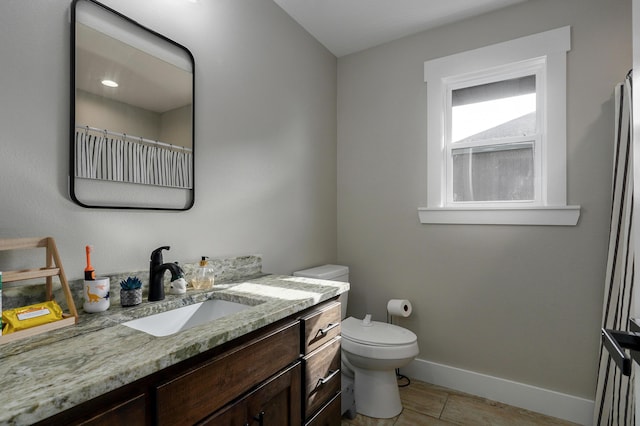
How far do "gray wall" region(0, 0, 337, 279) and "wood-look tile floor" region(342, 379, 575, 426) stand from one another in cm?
111

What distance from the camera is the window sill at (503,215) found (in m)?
2.01

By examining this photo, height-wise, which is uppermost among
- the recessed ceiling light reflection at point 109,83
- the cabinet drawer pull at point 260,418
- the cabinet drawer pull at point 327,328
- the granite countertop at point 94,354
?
the recessed ceiling light reflection at point 109,83

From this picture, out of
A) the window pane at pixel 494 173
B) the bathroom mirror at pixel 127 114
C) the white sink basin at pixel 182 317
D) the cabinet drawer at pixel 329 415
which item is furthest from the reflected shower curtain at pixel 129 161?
the window pane at pixel 494 173

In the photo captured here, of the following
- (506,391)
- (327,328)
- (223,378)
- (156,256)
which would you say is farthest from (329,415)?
(506,391)

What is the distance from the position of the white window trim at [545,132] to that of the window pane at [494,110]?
0.12 meters

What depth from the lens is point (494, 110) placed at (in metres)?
2.33

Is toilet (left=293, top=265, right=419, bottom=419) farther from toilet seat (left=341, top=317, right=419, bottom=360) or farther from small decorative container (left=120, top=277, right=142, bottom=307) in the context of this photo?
small decorative container (left=120, top=277, right=142, bottom=307)

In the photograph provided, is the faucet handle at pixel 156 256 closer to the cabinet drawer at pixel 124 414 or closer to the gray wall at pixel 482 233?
the cabinet drawer at pixel 124 414

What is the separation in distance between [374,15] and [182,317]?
2.18 meters

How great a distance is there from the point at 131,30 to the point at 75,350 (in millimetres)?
1231

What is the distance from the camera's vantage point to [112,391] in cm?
73

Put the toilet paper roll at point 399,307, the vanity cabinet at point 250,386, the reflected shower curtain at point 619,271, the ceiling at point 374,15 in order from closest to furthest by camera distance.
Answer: the vanity cabinet at point 250,386 < the reflected shower curtain at point 619,271 < the ceiling at point 374,15 < the toilet paper roll at point 399,307

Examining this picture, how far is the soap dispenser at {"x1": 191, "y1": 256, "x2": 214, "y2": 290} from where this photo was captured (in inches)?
60.4

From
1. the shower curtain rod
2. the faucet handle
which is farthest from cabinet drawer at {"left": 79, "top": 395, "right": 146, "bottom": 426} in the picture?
the shower curtain rod
